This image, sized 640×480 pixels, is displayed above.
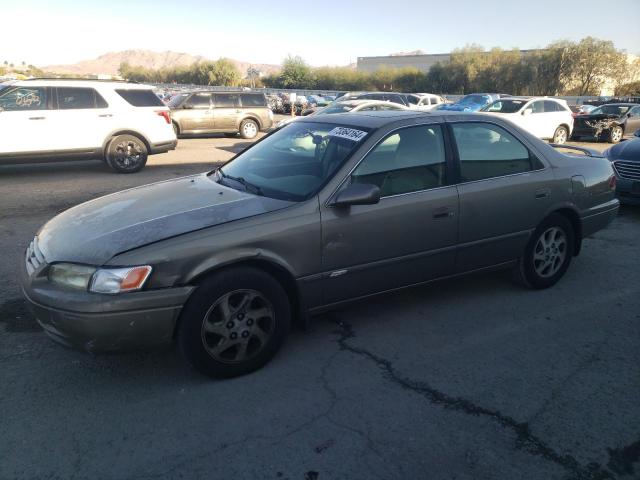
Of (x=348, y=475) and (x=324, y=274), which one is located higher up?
(x=324, y=274)

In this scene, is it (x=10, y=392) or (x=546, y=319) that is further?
(x=546, y=319)

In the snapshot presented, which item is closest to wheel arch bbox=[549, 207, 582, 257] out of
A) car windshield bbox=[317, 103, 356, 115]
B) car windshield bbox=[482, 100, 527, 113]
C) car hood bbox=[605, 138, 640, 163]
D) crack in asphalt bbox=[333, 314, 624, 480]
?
crack in asphalt bbox=[333, 314, 624, 480]

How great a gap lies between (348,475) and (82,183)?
852cm

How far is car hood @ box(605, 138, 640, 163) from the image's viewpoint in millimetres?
7336

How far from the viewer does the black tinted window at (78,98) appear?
9.62 metres

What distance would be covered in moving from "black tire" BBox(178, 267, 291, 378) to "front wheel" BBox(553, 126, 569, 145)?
15.9 metres

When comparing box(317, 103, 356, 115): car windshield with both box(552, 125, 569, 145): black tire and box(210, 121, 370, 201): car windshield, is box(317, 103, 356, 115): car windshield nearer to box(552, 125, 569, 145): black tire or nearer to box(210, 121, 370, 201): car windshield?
box(552, 125, 569, 145): black tire

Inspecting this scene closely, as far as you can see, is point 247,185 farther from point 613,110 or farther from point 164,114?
point 613,110

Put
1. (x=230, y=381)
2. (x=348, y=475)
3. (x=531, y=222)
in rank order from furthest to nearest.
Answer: (x=531, y=222) < (x=230, y=381) < (x=348, y=475)

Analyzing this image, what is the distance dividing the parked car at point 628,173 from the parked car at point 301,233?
3.28 metres

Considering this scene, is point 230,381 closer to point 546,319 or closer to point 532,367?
point 532,367

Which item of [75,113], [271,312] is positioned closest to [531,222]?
[271,312]

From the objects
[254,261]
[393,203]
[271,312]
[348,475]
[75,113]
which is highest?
[75,113]

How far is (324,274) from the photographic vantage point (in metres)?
3.29
